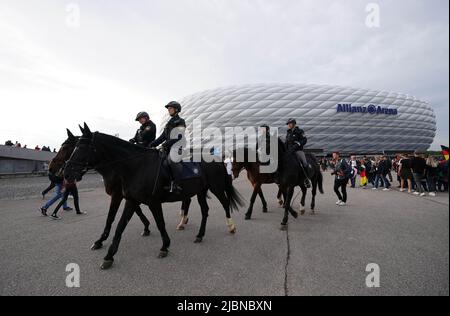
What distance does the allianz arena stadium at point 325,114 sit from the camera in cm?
5644

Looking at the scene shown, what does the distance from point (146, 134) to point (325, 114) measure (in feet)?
194

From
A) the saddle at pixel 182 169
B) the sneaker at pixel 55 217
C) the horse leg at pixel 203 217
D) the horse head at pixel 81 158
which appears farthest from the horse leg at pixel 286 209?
the sneaker at pixel 55 217

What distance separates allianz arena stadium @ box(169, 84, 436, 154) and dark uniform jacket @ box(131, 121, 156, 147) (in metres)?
50.2

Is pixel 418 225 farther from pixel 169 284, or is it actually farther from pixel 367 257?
pixel 169 284

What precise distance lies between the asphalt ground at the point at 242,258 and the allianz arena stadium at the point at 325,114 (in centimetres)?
4964

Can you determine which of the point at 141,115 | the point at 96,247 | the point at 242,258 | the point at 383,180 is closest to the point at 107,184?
the point at 96,247

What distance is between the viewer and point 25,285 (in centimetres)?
298

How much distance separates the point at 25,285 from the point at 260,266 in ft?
10.2

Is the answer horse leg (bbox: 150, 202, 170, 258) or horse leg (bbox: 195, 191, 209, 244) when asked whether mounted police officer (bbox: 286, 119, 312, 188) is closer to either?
horse leg (bbox: 195, 191, 209, 244)

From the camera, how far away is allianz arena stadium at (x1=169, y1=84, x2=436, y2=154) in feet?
185

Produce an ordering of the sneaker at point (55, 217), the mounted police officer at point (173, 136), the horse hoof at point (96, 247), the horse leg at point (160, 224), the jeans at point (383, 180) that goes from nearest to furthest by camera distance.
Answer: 1. the horse leg at point (160, 224)
2. the horse hoof at point (96, 247)
3. the mounted police officer at point (173, 136)
4. the sneaker at point (55, 217)
5. the jeans at point (383, 180)

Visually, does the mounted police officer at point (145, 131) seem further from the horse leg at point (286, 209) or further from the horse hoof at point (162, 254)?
the horse leg at point (286, 209)

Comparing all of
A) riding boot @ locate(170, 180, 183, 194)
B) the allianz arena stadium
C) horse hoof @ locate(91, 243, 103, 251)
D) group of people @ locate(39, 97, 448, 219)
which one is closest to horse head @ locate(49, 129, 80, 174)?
group of people @ locate(39, 97, 448, 219)

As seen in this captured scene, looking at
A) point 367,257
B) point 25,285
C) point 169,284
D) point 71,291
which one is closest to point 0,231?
point 25,285
